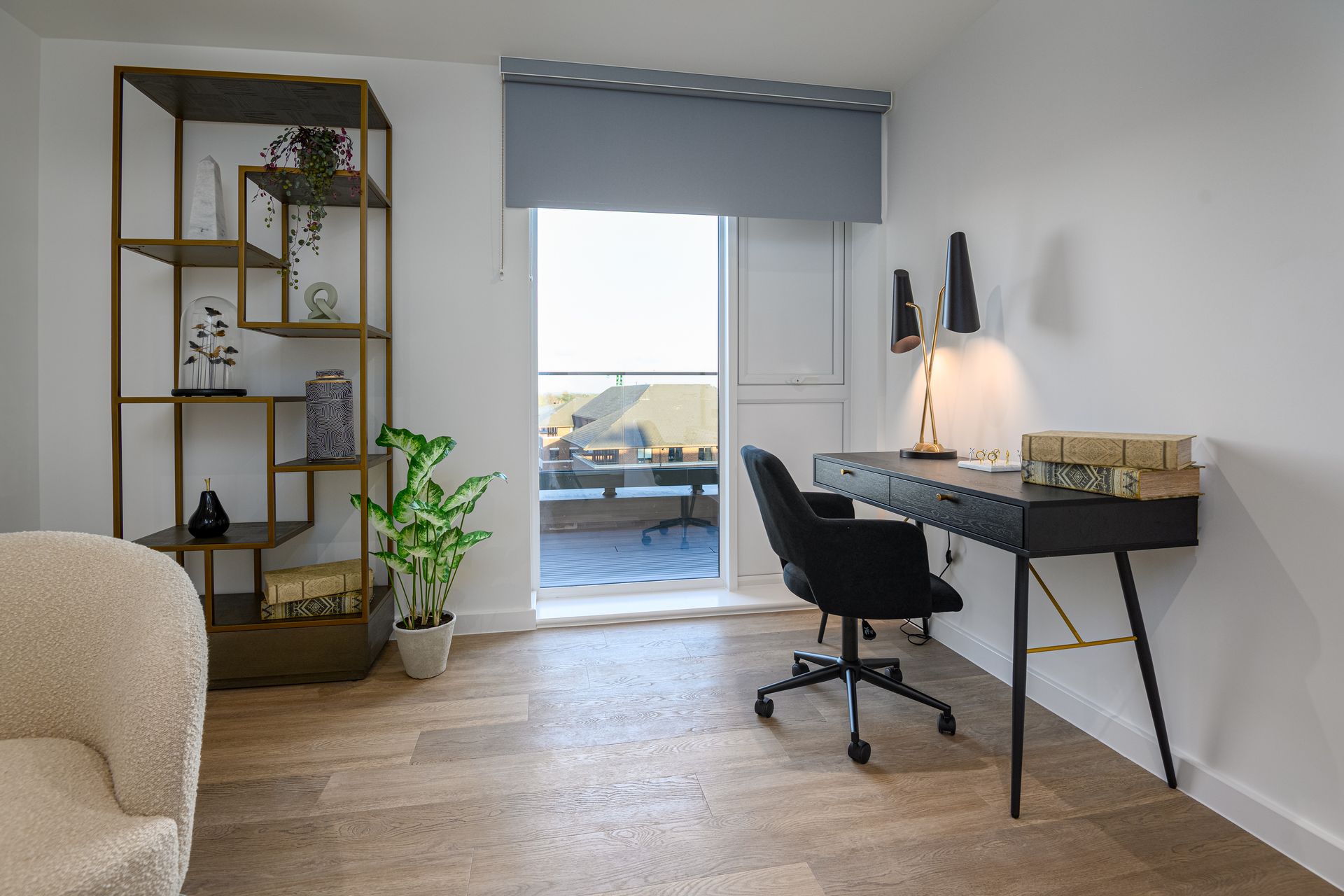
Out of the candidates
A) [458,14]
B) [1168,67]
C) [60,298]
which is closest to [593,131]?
[458,14]

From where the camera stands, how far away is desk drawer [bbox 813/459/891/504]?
7.60 feet

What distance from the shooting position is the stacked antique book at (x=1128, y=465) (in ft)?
5.30

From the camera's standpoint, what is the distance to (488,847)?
1.61m

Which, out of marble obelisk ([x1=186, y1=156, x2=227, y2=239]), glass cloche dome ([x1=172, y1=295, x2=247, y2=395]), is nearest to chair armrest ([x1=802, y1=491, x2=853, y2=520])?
glass cloche dome ([x1=172, y1=295, x2=247, y2=395])

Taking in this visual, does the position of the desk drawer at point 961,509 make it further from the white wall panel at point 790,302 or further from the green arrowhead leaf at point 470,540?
the green arrowhead leaf at point 470,540

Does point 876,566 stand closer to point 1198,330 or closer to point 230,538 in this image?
point 1198,330

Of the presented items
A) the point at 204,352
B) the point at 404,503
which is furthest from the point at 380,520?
the point at 204,352

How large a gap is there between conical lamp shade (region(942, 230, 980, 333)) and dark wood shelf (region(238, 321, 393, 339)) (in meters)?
2.17

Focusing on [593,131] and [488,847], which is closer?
[488,847]

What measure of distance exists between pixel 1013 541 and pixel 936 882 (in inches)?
31.1

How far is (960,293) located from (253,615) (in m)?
2.91

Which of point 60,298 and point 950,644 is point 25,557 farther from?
point 950,644

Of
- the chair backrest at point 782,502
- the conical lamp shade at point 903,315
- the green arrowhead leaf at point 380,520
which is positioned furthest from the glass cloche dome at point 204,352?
the conical lamp shade at point 903,315

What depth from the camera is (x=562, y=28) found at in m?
2.63
